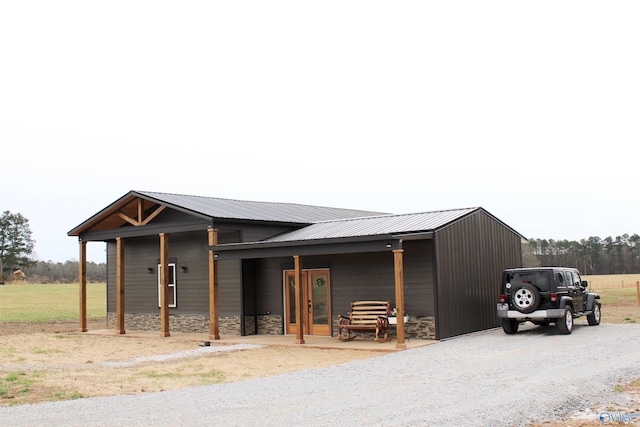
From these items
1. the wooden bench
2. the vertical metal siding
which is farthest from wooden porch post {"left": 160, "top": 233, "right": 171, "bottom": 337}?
the wooden bench

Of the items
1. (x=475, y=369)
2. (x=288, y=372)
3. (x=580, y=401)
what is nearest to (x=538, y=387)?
(x=580, y=401)

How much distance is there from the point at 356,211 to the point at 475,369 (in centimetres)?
1594

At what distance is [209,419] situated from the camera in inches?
296

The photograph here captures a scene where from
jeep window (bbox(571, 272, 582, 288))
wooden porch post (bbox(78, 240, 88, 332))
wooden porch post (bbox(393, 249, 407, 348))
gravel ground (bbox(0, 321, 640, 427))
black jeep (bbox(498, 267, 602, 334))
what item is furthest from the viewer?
wooden porch post (bbox(78, 240, 88, 332))

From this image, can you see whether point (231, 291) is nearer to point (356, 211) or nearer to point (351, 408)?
point (356, 211)

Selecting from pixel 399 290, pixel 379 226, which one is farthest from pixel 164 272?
pixel 399 290

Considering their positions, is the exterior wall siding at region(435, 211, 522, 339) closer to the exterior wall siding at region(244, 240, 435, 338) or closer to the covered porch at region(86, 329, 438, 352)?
the exterior wall siding at region(244, 240, 435, 338)

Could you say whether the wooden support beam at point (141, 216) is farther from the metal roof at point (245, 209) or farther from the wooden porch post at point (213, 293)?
the wooden porch post at point (213, 293)

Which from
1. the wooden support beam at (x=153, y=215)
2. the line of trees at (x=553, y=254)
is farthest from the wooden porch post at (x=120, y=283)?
the line of trees at (x=553, y=254)

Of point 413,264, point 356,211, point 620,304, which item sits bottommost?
point 620,304

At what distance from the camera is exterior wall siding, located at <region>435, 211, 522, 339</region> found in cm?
1566

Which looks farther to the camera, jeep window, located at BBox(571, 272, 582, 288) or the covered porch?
jeep window, located at BBox(571, 272, 582, 288)

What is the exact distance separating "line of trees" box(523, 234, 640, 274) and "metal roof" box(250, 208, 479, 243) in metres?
66.4

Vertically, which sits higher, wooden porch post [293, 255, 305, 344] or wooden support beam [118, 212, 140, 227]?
wooden support beam [118, 212, 140, 227]
